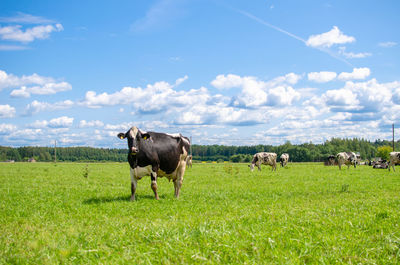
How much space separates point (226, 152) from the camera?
503 feet

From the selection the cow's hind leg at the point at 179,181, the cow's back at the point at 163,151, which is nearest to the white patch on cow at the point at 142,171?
the cow's back at the point at 163,151

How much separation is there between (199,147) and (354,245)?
474ft

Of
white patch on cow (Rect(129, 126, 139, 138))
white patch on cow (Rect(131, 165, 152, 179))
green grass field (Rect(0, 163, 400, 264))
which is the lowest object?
green grass field (Rect(0, 163, 400, 264))

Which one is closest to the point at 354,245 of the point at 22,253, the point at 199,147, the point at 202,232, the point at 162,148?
the point at 202,232

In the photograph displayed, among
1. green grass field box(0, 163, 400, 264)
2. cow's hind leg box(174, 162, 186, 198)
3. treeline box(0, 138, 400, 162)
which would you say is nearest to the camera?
green grass field box(0, 163, 400, 264)

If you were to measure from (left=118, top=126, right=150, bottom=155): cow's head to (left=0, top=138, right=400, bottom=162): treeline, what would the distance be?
105205mm

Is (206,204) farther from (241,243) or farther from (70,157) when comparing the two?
A: (70,157)

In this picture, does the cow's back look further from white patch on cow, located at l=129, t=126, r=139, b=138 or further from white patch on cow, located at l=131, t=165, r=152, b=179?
white patch on cow, located at l=129, t=126, r=139, b=138

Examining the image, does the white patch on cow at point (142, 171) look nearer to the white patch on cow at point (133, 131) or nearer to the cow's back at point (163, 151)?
the cow's back at point (163, 151)

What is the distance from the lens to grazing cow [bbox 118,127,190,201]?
1224cm

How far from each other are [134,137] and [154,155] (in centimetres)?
108

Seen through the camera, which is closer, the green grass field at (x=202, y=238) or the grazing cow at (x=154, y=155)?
the green grass field at (x=202, y=238)

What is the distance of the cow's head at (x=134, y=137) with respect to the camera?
1184 cm

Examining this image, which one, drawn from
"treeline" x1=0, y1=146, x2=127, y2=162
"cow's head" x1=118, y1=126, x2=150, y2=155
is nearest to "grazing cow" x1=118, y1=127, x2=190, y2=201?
"cow's head" x1=118, y1=126, x2=150, y2=155
